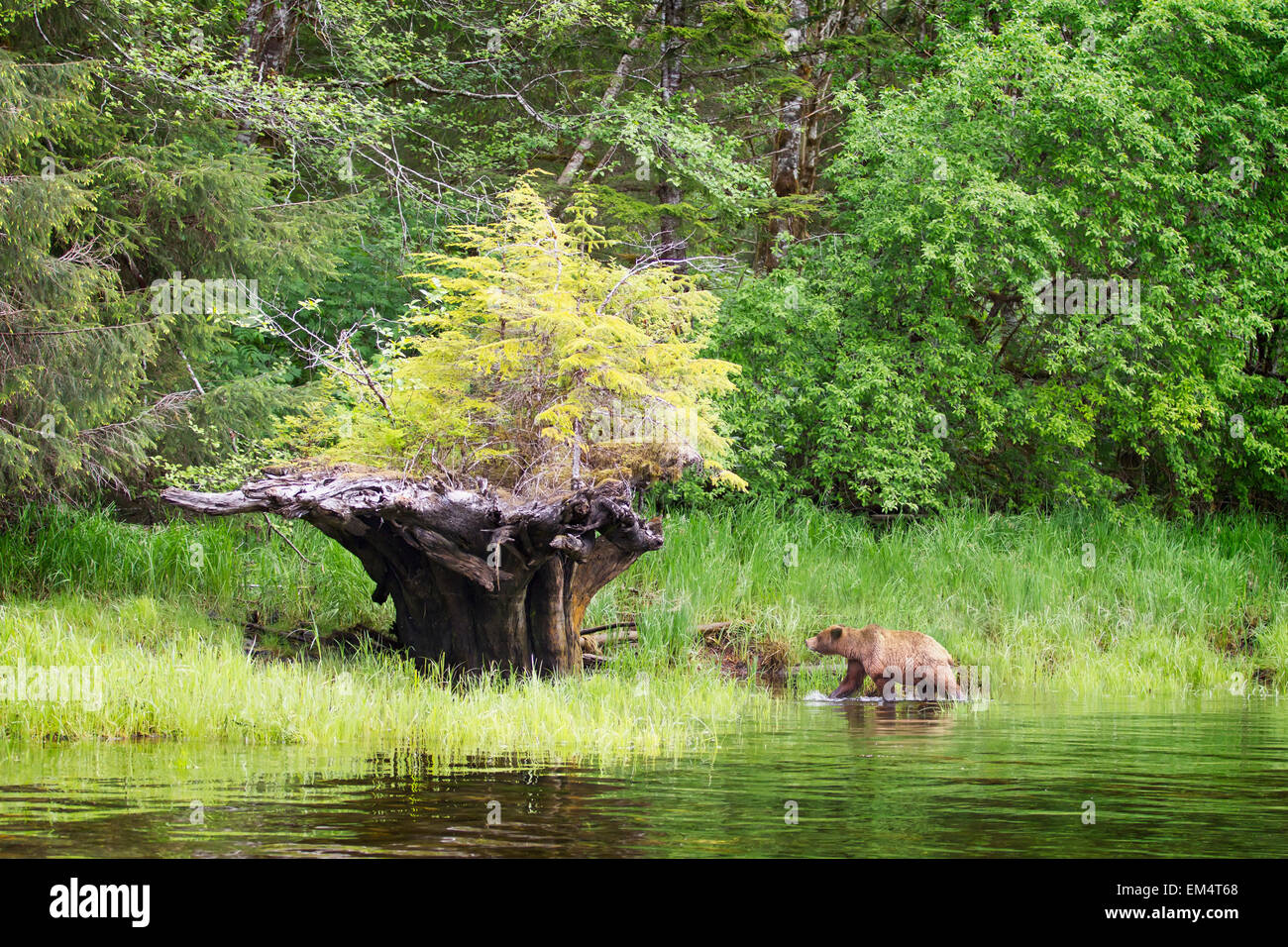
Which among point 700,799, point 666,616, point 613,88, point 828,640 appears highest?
point 613,88

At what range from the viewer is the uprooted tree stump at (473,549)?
9.62 meters

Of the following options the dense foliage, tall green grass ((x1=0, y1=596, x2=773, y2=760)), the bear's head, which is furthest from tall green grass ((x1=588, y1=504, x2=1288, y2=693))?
tall green grass ((x1=0, y1=596, x2=773, y2=760))

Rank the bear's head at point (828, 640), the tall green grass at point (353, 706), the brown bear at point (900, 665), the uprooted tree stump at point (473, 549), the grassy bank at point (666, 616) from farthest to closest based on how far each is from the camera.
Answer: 1. the bear's head at point (828, 640)
2. the brown bear at point (900, 665)
3. the uprooted tree stump at point (473, 549)
4. the grassy bank at point (666, 616)
5. the tall green grass at point (353, 706)

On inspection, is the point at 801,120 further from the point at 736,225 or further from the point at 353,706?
the point at 353,706

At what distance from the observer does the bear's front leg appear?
1141 centimetres

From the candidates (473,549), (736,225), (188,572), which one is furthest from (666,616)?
(736,225)

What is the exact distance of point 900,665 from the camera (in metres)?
11.3

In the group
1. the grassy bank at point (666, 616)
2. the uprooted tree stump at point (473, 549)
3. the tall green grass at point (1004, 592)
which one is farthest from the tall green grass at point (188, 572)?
the tall green grass at point (1004, 592)

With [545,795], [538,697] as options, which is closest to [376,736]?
[538,697]

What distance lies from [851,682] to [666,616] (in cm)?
222

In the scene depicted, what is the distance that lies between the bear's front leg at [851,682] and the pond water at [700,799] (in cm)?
258

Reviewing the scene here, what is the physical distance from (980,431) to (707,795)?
42.1 ft

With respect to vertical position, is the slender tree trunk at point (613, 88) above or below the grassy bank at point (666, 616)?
above

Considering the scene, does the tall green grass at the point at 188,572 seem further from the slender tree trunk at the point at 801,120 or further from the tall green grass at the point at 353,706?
the slender tree trunk at the point at 801,120
